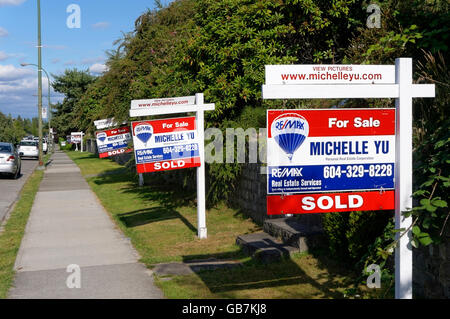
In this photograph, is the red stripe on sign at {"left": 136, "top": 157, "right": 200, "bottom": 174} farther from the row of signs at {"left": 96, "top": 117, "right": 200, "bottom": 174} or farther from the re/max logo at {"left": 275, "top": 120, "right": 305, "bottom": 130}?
the re/max logo at {"left": 275, "top": 120, "right": 305, "bottom": 130}

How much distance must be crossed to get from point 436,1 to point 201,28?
526cm

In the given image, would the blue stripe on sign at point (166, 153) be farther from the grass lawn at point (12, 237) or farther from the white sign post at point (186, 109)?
the grass lawn at point (12, 237)

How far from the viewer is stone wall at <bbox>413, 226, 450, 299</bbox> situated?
15.4 feet

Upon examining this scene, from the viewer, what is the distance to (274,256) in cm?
686

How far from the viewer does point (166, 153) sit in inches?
350

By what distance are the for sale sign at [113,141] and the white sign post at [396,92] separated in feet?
40.9

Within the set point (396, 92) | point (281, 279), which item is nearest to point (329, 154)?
point (396, 92)

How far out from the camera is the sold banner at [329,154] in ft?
13.6

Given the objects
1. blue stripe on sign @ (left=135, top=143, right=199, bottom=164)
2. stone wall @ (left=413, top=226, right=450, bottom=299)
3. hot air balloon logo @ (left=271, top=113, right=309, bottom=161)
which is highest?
hot air balloon logo @ (left=271, top=113, right=309, bottom=161)

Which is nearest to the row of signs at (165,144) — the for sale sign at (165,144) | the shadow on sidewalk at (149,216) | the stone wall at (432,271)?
the for sale sign at (165,144)

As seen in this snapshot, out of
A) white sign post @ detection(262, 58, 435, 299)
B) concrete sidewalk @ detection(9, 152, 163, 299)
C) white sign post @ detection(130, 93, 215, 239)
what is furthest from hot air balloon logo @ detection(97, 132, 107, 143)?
white sign post @ detection(262, 58, 435, 299)

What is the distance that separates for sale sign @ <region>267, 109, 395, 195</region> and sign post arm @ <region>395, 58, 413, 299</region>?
0.13 m

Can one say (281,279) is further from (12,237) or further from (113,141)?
(113,141)

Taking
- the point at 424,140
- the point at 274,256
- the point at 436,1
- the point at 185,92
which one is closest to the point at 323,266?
the point at 274,256
